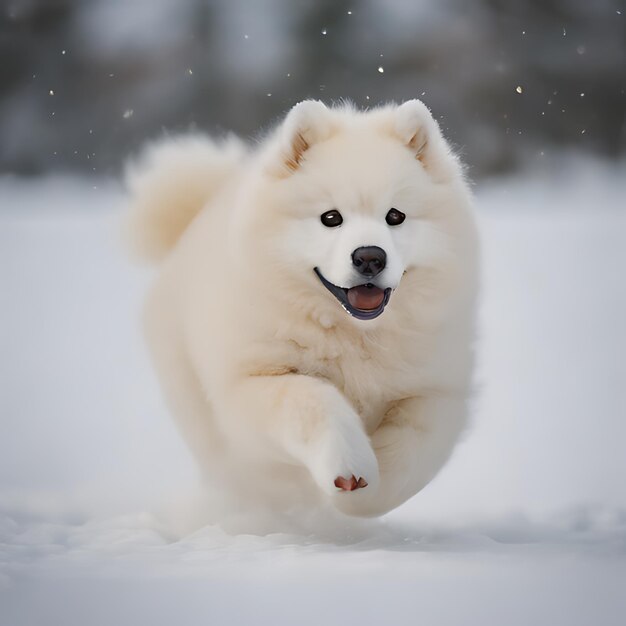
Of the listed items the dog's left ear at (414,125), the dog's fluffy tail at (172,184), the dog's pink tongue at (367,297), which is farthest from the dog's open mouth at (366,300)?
the dog's fluffy tail at (172,184)

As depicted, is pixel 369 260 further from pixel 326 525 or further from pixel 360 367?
pixel 326 525

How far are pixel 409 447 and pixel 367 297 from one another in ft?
1.79

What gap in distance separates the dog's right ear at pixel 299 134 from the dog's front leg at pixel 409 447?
0.90m

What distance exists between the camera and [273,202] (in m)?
3.36

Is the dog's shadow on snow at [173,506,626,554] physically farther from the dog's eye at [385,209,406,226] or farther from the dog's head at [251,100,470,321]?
the dog's eye at [385,209,406,226]

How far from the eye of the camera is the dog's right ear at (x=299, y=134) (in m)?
3.37

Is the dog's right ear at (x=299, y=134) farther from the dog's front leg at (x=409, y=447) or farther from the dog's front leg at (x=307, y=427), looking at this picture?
the dog's front leg at (x=409, y=447)

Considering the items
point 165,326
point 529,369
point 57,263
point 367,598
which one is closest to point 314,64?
point 57,263

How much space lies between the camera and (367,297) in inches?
124

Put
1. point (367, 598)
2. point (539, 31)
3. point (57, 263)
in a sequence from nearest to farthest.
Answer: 1. point (367, 598)
2. point (57, 263)
3. point (539, 31)

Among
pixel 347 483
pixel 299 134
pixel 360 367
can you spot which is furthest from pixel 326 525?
pixel 299 134

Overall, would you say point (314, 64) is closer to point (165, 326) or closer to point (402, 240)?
point (165, 326)

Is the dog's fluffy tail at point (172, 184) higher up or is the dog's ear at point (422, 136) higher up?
the dog's fluffy tail at point (172, 184)

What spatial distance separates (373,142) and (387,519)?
1582 millimetres
